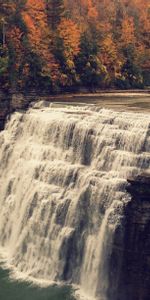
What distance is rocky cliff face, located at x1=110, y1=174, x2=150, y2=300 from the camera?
31.0 metres

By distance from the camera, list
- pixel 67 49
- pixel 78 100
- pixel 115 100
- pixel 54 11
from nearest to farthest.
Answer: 1. pixel 78 100
2. pixel 115 100
3. pixel 67 49
4. pixel 54 11

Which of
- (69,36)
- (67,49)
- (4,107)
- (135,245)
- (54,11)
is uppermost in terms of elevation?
(54,11)

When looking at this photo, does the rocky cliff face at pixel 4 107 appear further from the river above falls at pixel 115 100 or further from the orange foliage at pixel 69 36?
the orange foliage at pixel 69 36

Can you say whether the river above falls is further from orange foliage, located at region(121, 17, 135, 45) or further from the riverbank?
orange foliage, located at region(121, 17, 135, 45)

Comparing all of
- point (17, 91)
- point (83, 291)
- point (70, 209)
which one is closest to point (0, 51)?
point (17, 91)

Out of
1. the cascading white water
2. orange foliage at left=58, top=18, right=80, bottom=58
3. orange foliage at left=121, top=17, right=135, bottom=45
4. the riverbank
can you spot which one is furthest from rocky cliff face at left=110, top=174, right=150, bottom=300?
orange foliage at left=121, top=17, right=135, bottom=45

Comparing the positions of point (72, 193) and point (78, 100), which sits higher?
point (78, 100)

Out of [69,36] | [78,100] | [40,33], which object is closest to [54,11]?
[69,36]

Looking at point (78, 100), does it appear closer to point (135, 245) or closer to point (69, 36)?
point (69, 36)

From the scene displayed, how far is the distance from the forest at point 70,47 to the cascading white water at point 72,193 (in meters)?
13.7

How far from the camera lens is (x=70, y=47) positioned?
206ft

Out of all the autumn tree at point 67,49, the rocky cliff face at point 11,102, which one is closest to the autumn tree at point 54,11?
the autumn tree at point 67,49

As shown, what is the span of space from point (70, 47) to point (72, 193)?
97.2 feet

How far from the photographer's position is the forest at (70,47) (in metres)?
57.5
